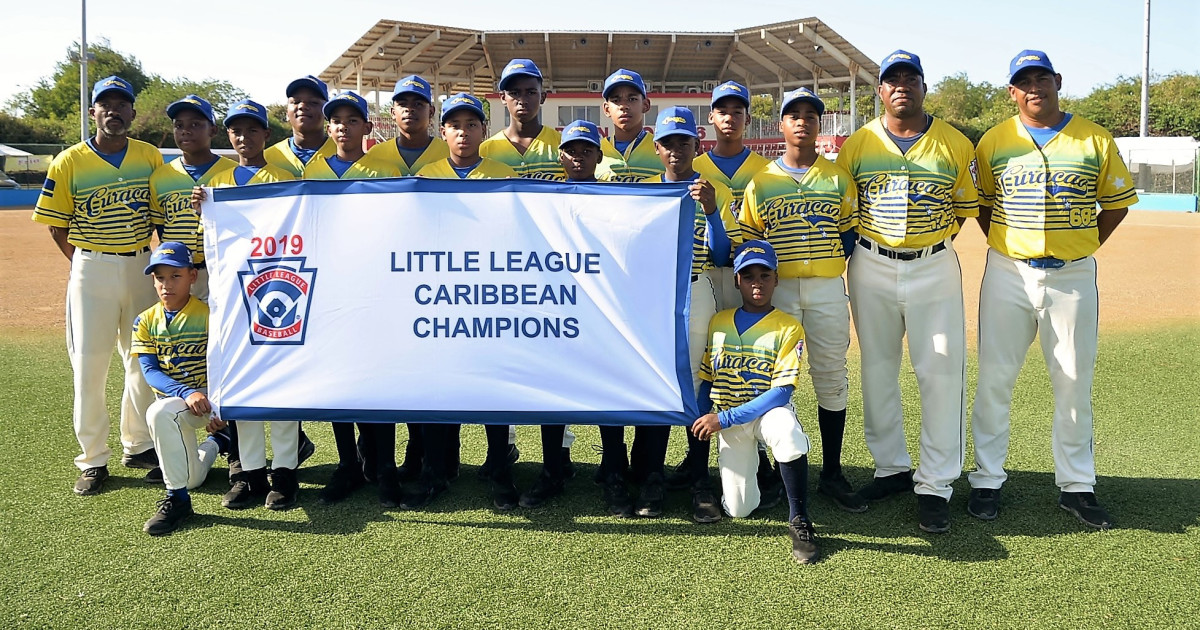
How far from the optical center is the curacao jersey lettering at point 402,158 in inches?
193

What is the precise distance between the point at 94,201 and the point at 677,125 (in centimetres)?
338

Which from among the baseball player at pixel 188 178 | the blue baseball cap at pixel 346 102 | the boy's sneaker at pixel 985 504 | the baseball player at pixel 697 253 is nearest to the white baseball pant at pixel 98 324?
the baseball player at pixel 188 178

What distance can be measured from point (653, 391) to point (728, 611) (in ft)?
3.78

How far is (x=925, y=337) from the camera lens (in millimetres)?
4457

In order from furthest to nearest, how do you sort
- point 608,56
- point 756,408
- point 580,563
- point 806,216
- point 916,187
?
point 608,56
point 806,216
point 916,187
point 756,408
point 580,563

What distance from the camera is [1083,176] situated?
4285 mm

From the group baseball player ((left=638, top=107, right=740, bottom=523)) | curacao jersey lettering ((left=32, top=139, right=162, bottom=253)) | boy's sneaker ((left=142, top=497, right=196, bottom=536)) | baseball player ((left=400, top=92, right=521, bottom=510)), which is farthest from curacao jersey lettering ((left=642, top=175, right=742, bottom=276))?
curacao jersey lettering ((left=32, top=139, right=162, bottom=253))

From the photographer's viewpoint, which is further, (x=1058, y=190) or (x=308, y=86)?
(x=308, y=86)

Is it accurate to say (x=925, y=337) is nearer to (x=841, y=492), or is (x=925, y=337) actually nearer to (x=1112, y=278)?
(x=841, y=492)

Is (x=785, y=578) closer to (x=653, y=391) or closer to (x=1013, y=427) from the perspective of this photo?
(x=653, y=391)

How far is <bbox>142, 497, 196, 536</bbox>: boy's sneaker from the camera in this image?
4.19 metres

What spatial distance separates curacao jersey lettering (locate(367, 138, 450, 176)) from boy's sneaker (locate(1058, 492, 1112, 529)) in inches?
152

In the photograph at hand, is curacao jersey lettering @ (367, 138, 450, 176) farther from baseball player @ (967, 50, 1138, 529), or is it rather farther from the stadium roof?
the stadium roof

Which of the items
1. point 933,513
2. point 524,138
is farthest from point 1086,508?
point 524,138
